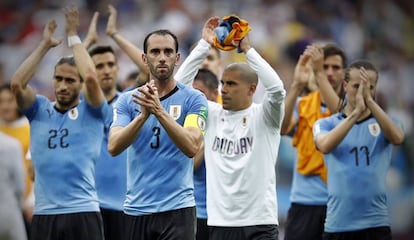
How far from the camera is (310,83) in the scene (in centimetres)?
1313

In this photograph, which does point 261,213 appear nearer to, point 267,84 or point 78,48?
point 267,84

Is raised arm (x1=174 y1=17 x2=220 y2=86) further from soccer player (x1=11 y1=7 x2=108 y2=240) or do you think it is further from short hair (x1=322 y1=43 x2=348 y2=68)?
short hair (x1=322 y1=43 x2=348 y2=68)

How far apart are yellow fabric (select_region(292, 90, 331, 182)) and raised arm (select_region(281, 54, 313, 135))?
257mm

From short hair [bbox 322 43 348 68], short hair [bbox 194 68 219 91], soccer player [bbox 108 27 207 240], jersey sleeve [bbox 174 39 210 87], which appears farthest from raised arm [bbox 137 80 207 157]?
short hair [bbox 322 43 348 68]

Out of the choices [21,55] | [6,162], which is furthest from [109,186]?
[21,55]

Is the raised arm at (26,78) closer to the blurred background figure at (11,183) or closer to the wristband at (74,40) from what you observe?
the wristband at (74,40)

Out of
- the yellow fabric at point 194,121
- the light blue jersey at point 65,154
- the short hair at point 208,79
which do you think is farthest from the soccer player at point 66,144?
the yellow fabric at point 194,121

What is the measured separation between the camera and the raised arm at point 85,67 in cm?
1112

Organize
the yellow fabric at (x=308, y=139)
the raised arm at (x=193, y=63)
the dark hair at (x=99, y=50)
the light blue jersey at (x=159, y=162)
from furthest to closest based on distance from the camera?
the dark hair at (x=99, y=50) → the yellow fabric at (x=308, y=139) → the raised arm at (x=193, y=63) → the light blue jersey at (x=159, y=162)

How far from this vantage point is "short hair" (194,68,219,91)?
38.6 ft

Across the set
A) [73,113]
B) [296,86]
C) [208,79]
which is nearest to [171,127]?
[73,113]

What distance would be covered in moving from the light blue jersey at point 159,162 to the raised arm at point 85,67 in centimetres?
136

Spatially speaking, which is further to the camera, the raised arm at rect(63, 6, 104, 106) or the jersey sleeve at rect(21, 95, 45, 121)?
the jersey sleeve at rect(21, 95, 45, 121)

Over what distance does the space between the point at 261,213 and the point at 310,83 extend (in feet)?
9.72
